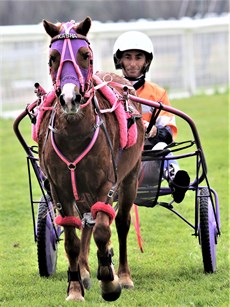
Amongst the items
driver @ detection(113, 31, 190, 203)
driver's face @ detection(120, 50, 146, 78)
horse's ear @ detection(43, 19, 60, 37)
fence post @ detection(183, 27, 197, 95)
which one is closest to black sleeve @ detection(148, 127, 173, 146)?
driver @ detection(113, 31, 190, 203)

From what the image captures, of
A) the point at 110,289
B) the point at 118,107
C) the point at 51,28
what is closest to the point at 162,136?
the point at 118,107

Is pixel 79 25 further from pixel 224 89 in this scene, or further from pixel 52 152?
pixel 224 89

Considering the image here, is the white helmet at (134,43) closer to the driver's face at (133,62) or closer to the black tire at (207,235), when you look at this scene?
→ the driver's face at (133,62)

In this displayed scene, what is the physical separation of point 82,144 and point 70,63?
0.54 metres

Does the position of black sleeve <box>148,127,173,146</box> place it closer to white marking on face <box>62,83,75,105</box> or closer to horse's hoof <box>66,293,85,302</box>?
horse's hoof <box>66,293,85,302</box>

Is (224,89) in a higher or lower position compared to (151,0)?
lower

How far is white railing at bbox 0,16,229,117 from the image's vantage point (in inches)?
748

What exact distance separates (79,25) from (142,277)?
83.6 inches

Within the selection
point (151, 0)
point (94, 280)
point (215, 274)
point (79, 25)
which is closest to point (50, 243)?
point (94, 280)

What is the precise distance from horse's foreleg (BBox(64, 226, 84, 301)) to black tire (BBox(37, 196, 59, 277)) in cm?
69

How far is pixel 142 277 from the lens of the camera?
5797 millimetres

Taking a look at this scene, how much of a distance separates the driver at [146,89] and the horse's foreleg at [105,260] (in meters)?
1.41

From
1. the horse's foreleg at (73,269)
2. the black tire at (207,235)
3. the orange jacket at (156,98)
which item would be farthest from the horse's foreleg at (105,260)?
the orange jacket at (156,98)

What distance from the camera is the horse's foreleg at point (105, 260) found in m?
4.64
